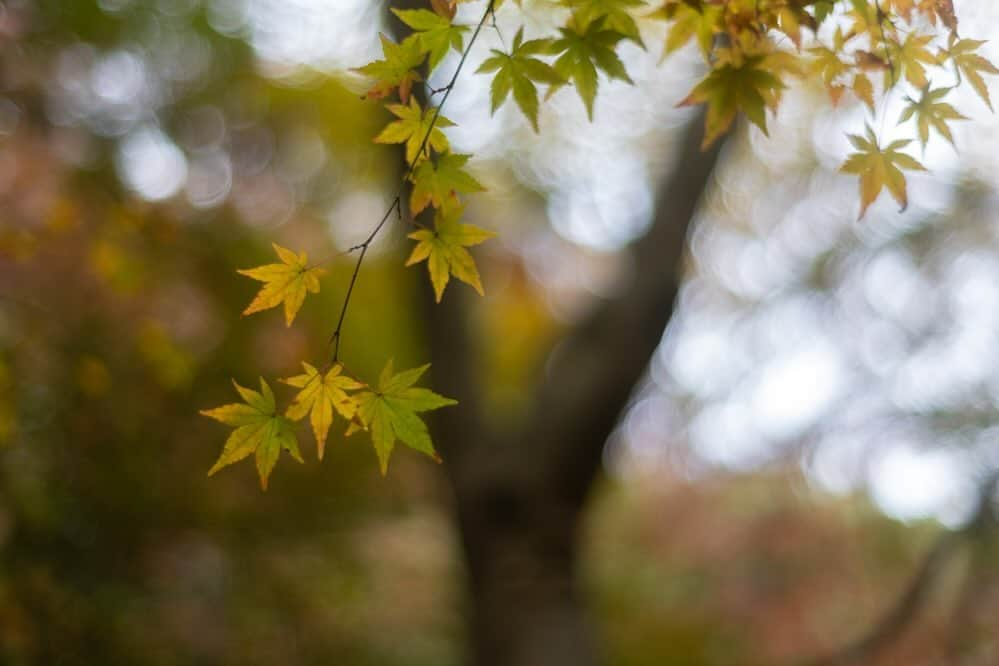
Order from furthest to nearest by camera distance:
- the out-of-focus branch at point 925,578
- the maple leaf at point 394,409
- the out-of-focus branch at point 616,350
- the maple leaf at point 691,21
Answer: the out-of-focus branch at point 925,578 < the out-of-focus branch at point 616,350 < the maple leaf at point 691,21 < the maple leaf at point 394,409

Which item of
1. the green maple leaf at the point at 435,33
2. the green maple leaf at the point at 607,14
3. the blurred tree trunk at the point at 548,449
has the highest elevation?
the green maple leaf at the point at 607,14

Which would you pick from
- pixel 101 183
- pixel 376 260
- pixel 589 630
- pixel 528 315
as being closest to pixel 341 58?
pixel 376 260

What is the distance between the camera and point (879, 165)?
3.15 ft

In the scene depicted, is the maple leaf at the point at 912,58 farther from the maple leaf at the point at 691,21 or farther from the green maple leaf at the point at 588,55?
the green maple leaf at the point at 588,55

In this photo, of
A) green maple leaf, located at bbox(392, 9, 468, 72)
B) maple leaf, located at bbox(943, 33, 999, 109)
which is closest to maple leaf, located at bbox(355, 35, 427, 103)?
green maple leaf, located at bbox(392, 9, 468, 72)

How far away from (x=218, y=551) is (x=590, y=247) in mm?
3032

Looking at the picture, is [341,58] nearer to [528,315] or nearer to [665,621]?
[528,315]

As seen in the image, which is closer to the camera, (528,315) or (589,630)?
(589,630)

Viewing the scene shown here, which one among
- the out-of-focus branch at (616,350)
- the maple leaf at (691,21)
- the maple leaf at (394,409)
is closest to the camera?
the maple leaf at (394,409)

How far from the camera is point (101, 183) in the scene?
3.51 m

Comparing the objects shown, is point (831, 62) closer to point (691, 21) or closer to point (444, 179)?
point (691, 21)

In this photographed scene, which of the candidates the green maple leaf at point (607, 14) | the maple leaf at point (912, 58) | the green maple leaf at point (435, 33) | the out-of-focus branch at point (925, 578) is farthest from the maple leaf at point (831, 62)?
the out-of-focus branch at point (925, 578)

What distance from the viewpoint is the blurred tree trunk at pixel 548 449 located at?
2.57 metres

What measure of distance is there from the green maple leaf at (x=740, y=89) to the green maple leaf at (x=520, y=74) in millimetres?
185
